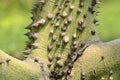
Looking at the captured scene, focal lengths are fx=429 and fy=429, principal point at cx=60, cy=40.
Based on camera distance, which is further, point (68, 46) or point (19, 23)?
point (19, 23)

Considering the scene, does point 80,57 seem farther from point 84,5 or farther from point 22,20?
point 22,20

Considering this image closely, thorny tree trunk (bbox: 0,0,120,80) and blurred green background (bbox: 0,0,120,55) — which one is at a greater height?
thorny tree trunk (bbox: 0,0,120,80)

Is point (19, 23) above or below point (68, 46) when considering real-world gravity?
below

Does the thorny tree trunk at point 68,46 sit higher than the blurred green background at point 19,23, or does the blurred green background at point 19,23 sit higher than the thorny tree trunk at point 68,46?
the thorny tree trunk at point 68,46

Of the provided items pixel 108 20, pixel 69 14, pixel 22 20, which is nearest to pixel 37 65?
pixel 69 14

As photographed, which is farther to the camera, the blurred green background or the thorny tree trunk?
the blurred green background
